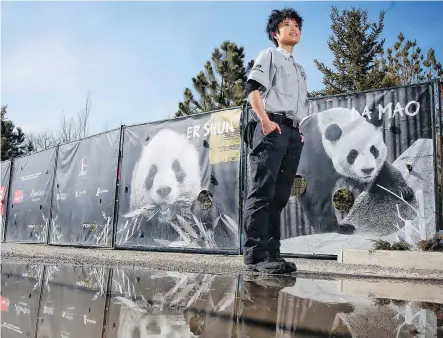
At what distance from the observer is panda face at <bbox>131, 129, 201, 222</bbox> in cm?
593

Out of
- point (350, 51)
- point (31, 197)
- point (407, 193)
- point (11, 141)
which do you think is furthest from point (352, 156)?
point (11, 141)

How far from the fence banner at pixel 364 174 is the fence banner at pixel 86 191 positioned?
350cm

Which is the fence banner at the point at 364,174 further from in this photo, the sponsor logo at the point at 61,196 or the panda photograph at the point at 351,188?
the sponsor logo at the point at 61,196

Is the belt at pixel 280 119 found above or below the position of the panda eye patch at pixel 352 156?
below

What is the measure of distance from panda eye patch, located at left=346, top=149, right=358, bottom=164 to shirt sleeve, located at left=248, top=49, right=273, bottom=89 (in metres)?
2.10

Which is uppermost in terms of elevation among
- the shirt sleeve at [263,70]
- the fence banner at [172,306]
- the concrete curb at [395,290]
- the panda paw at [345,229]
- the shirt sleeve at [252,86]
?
the shirt sleeve at [263,70]

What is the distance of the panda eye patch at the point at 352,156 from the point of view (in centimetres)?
473

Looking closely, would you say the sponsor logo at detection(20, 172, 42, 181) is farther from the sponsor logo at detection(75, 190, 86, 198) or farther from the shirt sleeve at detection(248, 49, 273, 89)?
the shirt sleeve at detection(248, 49, 273, 89)

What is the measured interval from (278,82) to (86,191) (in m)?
5.46

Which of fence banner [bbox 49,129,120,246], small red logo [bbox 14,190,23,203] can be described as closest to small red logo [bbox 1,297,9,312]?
fence banner [bbox 49,129,120,246]

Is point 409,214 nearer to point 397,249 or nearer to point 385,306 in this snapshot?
point 397,249

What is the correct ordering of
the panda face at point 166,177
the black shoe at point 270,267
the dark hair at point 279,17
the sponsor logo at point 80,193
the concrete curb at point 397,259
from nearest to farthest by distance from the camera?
the black shoe at point 270,267 → the dark hair at point 279,17 → the concrete curb at point 397,259 → the panda face at point 166,177 → the sponsor logo at point 80,193

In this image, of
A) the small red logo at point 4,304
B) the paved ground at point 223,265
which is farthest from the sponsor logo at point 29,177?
the small red logo at point 4,304

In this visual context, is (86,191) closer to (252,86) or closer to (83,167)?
(83,167)
